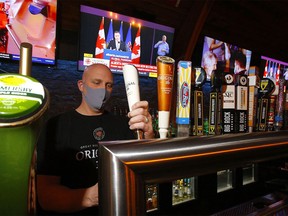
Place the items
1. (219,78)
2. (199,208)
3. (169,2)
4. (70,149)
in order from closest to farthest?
1. (219,78)
2. (199,208)
3. (70,149)
4. (169,2)

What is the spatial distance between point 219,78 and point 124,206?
39.7 inches

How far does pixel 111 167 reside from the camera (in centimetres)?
32

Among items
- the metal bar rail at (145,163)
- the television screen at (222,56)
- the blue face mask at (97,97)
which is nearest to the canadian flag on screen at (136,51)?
the television screen at (222,56)

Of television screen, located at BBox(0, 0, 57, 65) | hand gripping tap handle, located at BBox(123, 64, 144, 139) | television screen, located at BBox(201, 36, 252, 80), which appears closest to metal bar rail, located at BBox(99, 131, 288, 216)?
hand gripping tap handle, located at BBox(123, 64, 144, 139)

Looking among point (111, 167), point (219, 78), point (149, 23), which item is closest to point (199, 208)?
point (219, 78)

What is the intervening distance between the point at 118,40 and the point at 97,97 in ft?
3.75

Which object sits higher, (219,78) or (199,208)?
(219,78)

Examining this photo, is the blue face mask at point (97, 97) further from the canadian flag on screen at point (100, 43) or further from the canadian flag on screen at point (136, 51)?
the canadian flag on screen at point (136, 51)

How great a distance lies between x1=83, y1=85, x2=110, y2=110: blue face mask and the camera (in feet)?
5.93

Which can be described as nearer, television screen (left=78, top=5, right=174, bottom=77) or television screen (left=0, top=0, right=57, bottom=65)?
television screen (left=0, top=0, right=57, bottom=65)

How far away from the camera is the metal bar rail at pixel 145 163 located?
314 millimetres

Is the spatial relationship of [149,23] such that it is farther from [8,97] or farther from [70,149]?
[8,97]

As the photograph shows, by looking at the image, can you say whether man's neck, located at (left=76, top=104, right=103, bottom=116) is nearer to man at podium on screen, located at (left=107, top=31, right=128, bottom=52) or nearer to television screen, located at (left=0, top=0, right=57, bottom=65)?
television screen, located at (left=0, top=0, right=57, bottom=65)

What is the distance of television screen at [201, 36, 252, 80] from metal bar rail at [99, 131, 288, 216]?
3.10 metres
